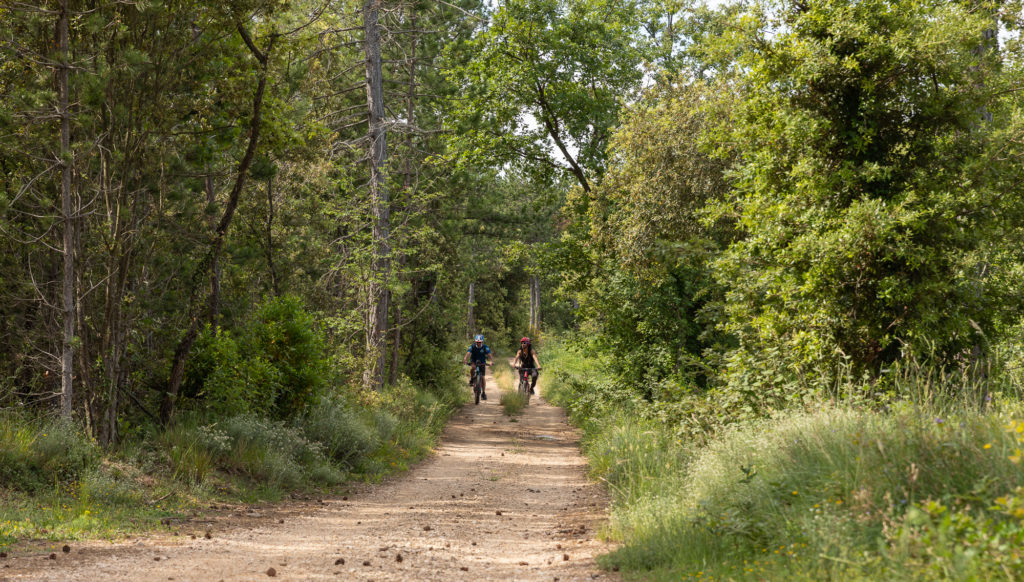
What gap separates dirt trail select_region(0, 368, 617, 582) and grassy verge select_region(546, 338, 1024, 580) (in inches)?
31.2

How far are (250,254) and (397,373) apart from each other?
857 cm

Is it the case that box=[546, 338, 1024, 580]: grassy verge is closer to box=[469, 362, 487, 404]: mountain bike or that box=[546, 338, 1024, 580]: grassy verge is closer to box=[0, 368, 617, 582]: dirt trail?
box=[0, 368, 617, 582]: dirt trail

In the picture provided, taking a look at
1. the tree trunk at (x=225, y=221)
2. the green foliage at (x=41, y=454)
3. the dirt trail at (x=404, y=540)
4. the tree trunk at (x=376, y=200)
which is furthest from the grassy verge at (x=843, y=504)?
the tree trunk at (x=376, y=200)

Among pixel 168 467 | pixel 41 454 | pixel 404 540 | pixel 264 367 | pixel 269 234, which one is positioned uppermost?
pixel 269 234

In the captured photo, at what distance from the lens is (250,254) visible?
13.4m

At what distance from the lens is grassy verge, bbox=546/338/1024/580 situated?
12.9 ft

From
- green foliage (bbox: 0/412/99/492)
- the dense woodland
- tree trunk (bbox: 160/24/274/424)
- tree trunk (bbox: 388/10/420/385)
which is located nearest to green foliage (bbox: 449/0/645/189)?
tree trunk (bbox: 388/10/420/385)

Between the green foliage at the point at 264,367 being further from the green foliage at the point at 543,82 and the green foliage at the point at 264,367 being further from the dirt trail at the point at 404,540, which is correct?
the green foliage at the point at 543,82

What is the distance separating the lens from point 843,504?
16.4 ft

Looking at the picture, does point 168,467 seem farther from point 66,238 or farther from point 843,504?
point 843,504

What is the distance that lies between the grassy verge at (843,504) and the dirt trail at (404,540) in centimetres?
79

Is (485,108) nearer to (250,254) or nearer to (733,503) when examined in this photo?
(250,254)

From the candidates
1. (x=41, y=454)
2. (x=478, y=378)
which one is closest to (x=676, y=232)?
(x=41, y=454)

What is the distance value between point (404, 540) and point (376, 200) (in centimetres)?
1079
